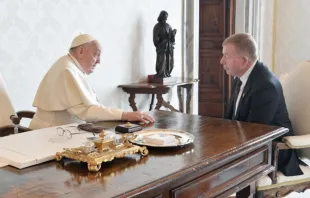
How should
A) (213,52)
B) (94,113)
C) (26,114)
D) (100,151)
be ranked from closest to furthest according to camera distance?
(100,151)
(94,113)
(26,114)
(213,52)

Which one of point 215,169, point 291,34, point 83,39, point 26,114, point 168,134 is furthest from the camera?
point 291,34

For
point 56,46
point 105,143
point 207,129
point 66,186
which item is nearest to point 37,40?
point 56,46

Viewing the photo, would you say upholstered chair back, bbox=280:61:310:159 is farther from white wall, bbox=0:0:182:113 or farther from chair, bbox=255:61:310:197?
white wall, bbox=0:0:182:113

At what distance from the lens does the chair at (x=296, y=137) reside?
2.48 meters

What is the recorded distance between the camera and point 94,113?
95.8 inches

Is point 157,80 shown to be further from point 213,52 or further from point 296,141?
point 296,141

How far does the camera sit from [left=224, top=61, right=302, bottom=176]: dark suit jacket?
8.58 ft

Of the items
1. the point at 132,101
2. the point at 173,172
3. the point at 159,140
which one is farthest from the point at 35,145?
the point at 132,101

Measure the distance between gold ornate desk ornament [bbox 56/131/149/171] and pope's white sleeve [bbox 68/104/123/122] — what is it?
0.65 m

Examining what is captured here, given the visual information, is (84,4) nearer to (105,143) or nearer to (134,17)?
(134,17)

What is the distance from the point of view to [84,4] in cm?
410

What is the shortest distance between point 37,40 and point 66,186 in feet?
8.48

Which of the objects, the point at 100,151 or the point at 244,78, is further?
the point at 244,78

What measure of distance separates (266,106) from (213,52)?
4280 millimetres
